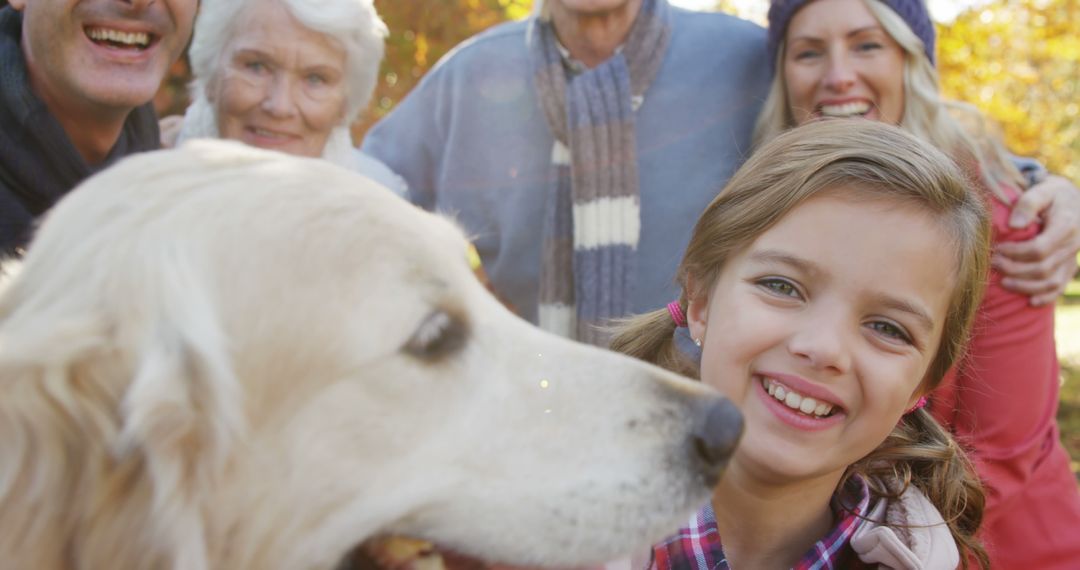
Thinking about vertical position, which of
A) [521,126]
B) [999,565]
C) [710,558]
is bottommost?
[999,565]

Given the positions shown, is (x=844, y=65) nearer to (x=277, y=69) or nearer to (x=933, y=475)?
(x=933, y=475)

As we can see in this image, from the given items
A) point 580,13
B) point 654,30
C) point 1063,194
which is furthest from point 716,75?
point 1063,194

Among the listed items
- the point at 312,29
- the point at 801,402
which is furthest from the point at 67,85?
the point at 801,402

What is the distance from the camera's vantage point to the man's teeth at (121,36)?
2965 millimetres

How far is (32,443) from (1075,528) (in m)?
3.25

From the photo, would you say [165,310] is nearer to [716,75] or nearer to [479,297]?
[479,297]

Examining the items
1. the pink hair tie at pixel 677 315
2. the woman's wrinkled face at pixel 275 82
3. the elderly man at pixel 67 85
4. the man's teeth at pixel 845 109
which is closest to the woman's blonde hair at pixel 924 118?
the man's teeth at pixel 845 109

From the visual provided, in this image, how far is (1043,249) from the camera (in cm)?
324

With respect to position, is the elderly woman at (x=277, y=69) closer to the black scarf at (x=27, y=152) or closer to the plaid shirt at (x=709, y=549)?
the black scarf at (x=27, y=152)

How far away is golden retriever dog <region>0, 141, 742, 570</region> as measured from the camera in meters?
1.42

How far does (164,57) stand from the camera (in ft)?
10.4

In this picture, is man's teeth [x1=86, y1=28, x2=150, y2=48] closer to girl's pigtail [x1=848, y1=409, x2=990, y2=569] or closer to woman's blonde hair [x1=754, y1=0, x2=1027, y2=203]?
woman's blonde hair [x1=754, y1=0, x2=1027, y2=203]

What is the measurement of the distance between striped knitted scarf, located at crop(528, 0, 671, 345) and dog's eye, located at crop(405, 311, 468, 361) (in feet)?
6.10

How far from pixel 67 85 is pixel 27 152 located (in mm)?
270
